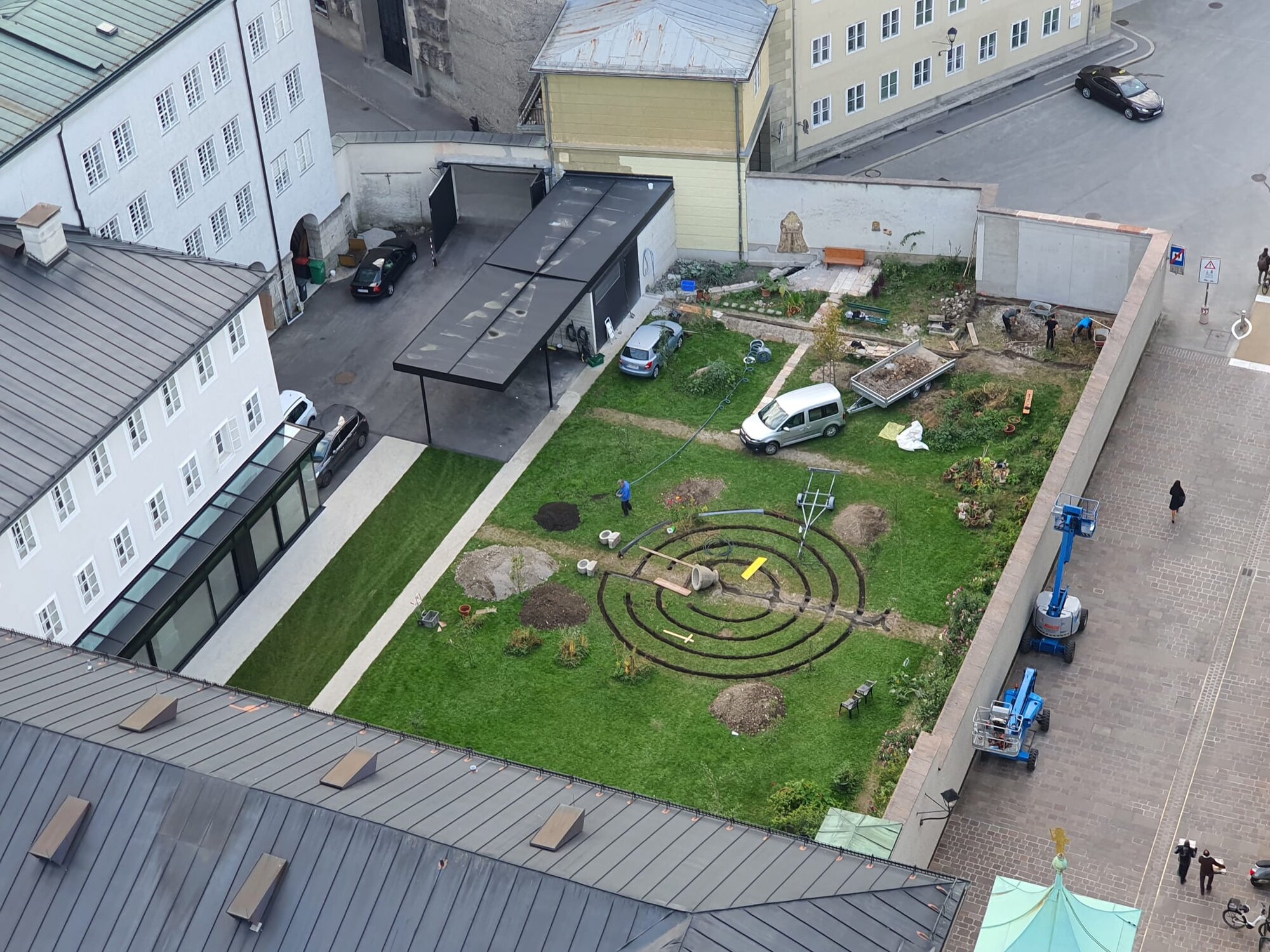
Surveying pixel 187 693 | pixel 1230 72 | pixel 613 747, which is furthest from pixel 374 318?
pixel 1230 72

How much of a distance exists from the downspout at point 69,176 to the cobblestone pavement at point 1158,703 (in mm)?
34582

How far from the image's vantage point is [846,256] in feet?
245

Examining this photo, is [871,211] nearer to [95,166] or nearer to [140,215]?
[140,215]

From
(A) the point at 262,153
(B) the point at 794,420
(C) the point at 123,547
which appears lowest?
(B) the point at 794,420

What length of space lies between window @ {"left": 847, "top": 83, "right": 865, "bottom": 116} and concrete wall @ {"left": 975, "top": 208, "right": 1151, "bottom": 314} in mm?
12496

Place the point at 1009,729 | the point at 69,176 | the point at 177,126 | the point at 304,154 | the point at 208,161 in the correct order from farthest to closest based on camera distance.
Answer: the point at 304,154
the point at 208,161
the point at 177,126
the point at 69,176
the point at 1009,729

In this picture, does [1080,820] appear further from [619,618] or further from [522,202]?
[522,202]

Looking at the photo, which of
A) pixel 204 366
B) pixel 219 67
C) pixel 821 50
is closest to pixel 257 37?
pixel 219 67

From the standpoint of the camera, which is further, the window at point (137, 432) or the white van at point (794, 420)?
the white van at point (794, 420)

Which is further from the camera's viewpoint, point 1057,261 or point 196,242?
point 1057,261

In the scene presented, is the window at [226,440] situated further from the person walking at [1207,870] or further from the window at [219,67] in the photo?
the person walking at [1207,870]

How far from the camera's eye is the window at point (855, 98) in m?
80.8

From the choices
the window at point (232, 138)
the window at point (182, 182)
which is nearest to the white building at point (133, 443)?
the window at point (182, 182)

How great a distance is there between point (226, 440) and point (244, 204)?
15.0m
